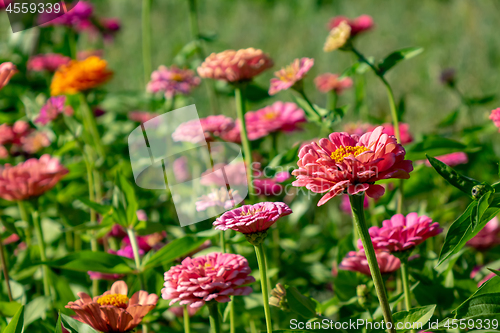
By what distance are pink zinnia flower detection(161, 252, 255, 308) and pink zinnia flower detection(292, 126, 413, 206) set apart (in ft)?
0.45

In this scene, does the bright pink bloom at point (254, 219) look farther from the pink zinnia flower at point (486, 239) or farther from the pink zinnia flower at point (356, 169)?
the pink zinnia flower at point (486, 239)

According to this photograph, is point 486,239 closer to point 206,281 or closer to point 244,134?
point 244,134

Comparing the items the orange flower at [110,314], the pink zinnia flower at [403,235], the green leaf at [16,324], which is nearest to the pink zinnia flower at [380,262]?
the pink zinnia flower at [403,235]

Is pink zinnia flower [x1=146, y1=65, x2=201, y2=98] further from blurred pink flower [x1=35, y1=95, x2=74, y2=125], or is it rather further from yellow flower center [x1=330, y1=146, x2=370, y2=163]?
yellow flower center [x1=330, y1=146, x2=370, y2=163]

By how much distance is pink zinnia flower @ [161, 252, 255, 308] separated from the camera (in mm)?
502

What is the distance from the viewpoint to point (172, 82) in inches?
47.9

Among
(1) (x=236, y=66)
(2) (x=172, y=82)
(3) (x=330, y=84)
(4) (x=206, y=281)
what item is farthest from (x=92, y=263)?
(3) (x=330, y=84)

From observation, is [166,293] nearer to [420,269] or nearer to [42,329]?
[42,329]

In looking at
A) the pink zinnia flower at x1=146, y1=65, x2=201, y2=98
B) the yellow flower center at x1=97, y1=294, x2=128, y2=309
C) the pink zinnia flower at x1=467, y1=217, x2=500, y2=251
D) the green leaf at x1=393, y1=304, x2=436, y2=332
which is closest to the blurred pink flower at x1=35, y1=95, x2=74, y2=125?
the pink zinnia flower at x1=146, y1=65, x2=201, y2=98

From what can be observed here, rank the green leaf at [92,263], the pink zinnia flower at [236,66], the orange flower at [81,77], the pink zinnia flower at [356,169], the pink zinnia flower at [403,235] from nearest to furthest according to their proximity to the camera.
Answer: the pink zinnia flower at [356,169] → the pink zinnia flower at [403,235] → the green leaf at [92,263] → the pink zinnia flower at [236,66] → the orange flower at [81,77]

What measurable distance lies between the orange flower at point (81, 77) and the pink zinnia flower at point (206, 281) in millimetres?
763

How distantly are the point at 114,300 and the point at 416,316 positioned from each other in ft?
1.19

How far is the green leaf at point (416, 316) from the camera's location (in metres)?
0.48

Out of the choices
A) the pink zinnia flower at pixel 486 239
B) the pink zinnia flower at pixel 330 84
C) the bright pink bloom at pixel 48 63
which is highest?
A: the bright pink bloom at pixel 48 63
